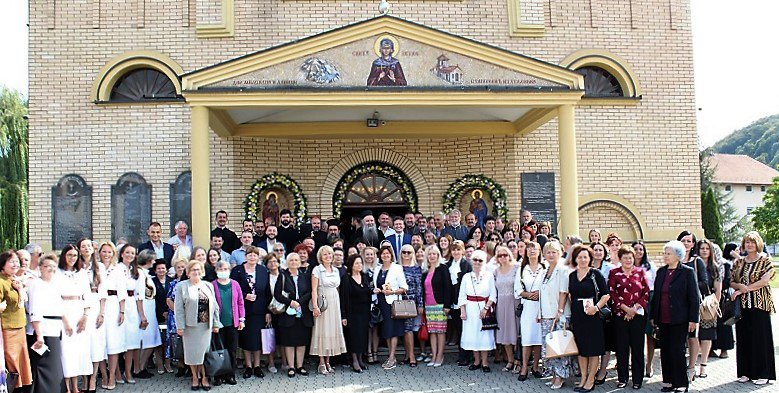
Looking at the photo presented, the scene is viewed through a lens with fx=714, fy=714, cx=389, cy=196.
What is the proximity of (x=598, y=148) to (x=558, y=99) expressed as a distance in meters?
3.46

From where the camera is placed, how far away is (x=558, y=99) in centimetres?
1103

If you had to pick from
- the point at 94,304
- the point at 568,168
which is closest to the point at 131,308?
the point at 94,304

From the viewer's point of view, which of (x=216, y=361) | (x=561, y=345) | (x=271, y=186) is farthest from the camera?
(x=271, y=186)

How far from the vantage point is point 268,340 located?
9164 mm

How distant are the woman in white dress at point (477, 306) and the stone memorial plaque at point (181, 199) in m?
6.31

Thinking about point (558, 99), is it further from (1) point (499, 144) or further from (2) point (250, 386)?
(2) point (250, 386)

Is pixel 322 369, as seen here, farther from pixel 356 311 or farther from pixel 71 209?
pixel 71 209

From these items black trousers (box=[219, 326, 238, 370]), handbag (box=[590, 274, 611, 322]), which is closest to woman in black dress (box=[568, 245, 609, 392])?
handbag (box=[590, 274, 611, 322])

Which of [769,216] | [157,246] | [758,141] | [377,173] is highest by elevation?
[758,141]

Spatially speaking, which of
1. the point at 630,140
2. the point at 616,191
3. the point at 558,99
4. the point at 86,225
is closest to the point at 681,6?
the point at 630,140

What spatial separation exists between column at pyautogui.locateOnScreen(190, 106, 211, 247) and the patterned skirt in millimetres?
3506

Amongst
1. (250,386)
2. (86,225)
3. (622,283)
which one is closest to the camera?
(622,283)

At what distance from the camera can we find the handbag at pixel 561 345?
8.05 meters

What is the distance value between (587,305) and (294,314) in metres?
3.61
